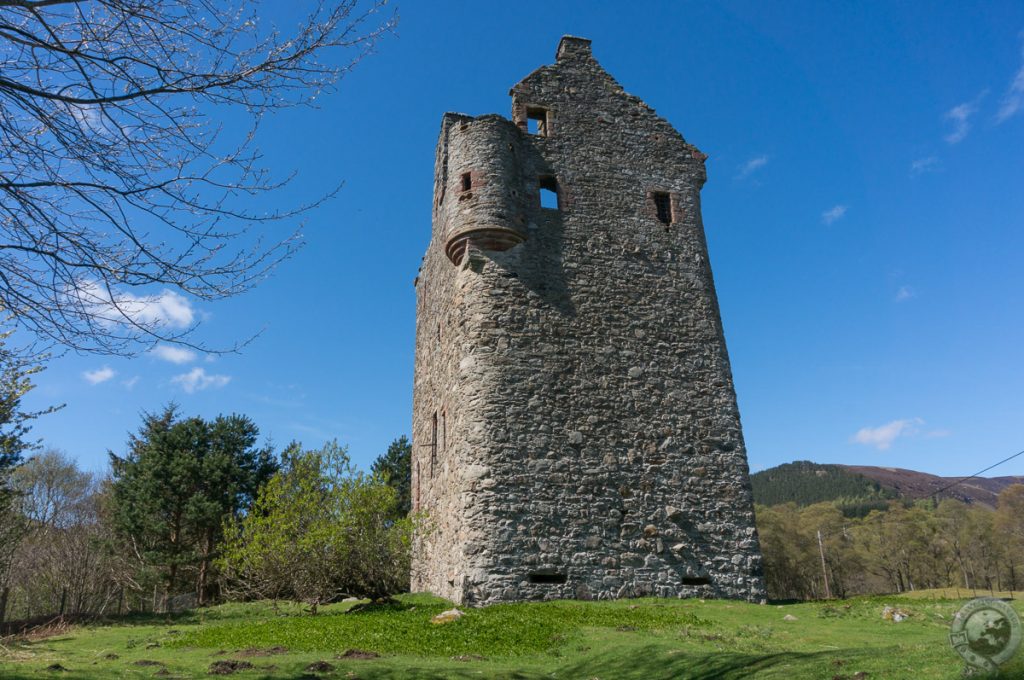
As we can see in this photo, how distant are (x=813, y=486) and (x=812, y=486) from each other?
0.15 meters

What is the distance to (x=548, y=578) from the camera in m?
13.1

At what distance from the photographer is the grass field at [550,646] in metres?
7.48

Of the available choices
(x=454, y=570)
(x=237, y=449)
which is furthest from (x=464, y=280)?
(x=237, y=449)

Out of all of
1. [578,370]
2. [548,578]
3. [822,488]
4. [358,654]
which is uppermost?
[822,488]

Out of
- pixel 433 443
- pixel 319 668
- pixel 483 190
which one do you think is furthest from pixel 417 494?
pixel 319 668

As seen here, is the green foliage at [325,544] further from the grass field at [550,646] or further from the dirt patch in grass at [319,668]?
the dirt patch in grass at [319,668]

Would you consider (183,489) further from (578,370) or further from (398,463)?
(578,370)

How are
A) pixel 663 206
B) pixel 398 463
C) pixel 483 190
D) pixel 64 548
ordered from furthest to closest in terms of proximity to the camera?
pixel 398 463 < pixel 64 548 < pixel 663 206 < pixel 483 190

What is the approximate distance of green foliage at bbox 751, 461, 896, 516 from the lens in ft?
318

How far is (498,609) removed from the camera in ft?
39.5

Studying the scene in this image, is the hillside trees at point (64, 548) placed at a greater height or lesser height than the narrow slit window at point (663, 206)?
lesser

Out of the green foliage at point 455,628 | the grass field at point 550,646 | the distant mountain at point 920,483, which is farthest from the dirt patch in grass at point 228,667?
the distant mountain at point 920,483

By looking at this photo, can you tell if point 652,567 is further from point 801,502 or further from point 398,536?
point 801,502

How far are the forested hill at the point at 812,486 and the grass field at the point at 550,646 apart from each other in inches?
3493
